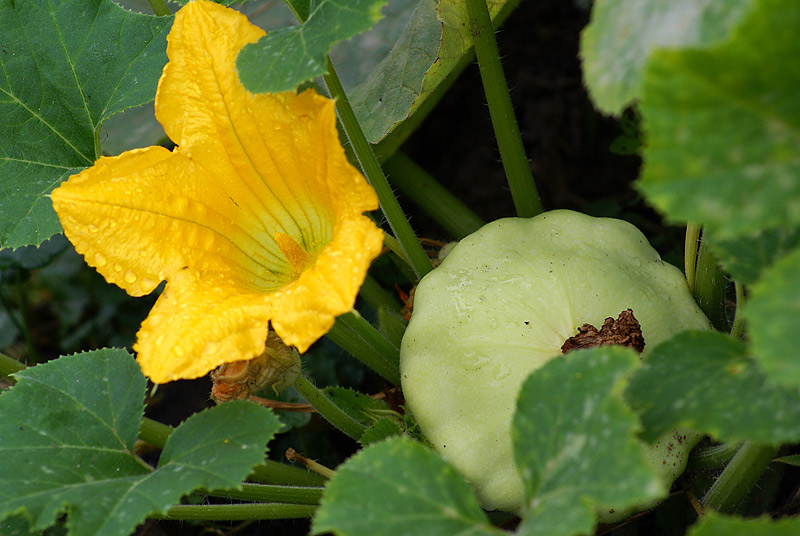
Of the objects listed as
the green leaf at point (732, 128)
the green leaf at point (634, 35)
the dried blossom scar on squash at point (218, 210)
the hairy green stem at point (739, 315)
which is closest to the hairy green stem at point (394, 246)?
the dried blossom scar on squash at point (218, 210)

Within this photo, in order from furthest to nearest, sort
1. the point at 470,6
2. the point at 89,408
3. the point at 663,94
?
the point at 470,6, the point at 89,408, the point at 663,94

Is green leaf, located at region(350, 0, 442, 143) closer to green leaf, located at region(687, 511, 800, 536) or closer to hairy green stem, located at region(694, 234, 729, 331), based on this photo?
hairy green stem, located at region(694, 234, 729, 331)

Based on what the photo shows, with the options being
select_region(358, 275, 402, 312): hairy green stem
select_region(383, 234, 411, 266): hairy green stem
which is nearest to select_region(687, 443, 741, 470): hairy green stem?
select_region(383, 234, 411, 266): hairy green stem

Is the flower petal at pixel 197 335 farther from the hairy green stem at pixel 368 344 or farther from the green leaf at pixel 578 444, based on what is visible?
the green leaf at pixel 578 444

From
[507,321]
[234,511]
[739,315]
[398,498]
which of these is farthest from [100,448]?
[739,315]

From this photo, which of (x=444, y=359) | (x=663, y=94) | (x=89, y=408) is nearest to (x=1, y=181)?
(x=89, y=408)

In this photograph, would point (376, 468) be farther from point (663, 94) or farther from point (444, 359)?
point (663, 94)

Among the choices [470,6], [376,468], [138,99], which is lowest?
[376,468]
